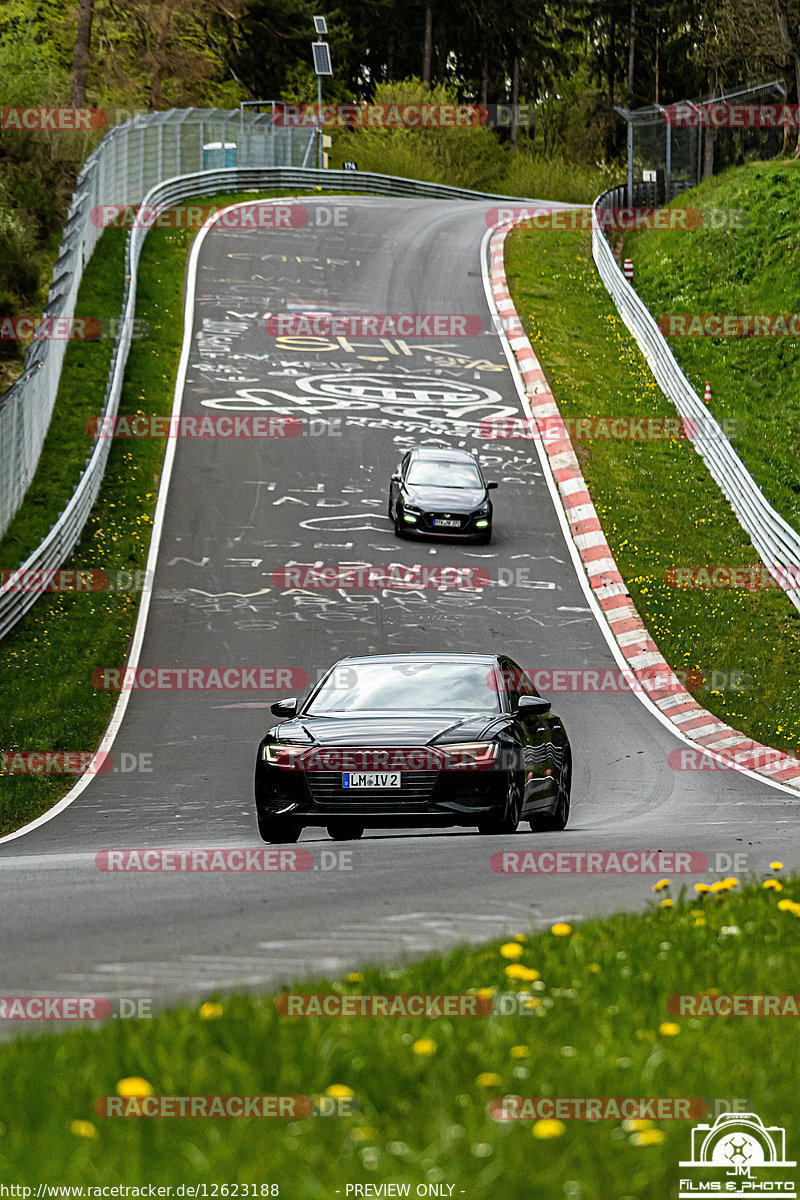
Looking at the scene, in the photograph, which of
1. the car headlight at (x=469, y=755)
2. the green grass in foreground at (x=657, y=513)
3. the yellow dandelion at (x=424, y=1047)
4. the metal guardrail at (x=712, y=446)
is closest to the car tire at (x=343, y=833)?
the car headlight at (x=469, y=755)

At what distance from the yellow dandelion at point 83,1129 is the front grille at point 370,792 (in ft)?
21.2

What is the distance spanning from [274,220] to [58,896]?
44639mm

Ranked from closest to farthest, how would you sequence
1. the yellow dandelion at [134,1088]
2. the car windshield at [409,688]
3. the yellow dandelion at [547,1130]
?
1. the yellow dandelion at [547,1130]
2. the yellow dandelion at [134,1088]
3. the car windshield at [409,688]

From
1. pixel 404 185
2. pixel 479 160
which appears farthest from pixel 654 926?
pixel 479 160

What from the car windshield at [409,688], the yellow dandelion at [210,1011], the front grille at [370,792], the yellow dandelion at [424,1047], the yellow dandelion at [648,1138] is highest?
the yellow dandelion at [648,1138]

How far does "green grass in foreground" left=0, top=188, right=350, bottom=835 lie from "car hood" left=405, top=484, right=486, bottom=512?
4867 mm

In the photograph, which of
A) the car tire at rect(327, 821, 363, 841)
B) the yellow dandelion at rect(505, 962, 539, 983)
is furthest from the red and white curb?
the yellow dandelion at rect(505, 962, 539, 983)

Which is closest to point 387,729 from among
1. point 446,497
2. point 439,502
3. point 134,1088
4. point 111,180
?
point 134,1088

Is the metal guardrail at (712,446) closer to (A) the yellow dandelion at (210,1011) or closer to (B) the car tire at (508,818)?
(B) the car tire at (508,818)

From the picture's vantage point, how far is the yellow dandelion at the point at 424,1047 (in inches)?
177

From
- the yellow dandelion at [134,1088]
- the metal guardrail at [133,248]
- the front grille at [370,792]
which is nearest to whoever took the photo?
the yellow dandelion at [134,1088]

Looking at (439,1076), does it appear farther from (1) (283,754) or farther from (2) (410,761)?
(1) (283,754)

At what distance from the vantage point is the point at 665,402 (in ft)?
111

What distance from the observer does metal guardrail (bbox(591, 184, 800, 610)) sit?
24.3 metres
